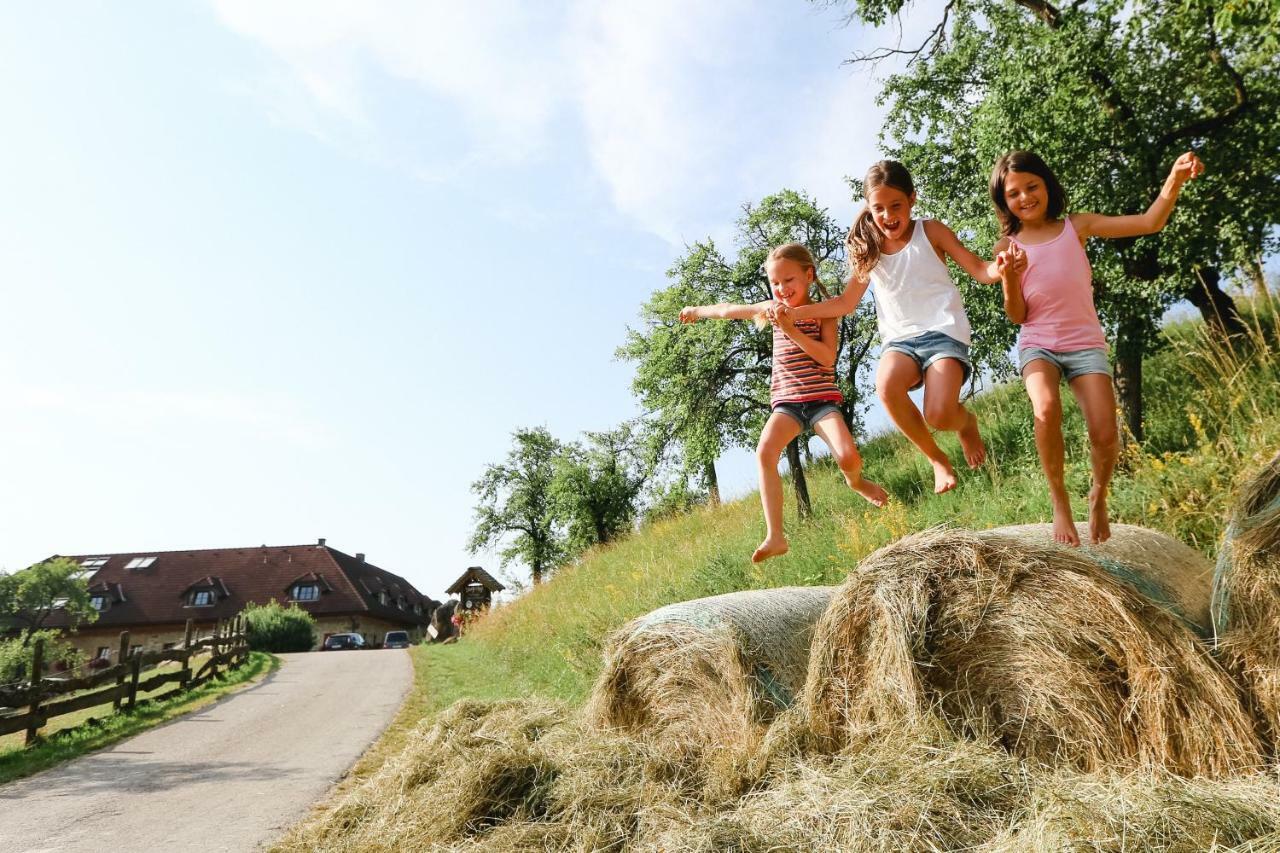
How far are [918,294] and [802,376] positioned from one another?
672 millimetres

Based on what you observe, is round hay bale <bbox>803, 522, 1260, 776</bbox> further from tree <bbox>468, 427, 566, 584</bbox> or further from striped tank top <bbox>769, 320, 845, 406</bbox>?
tree <bbox>468, 427, 566, 584</bbox>

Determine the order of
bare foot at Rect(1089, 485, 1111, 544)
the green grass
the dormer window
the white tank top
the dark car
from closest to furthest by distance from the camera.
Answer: the white tank top < bare foot at Rect(1089, 485, 1111, 544) < the green grass < the dark car < the dormer window

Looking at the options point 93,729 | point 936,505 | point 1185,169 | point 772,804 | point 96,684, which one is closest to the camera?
point 1185,169

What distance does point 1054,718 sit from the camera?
13.4ft

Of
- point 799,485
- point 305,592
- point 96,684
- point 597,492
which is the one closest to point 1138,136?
point 799,485

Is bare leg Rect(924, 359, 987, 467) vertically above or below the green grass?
above

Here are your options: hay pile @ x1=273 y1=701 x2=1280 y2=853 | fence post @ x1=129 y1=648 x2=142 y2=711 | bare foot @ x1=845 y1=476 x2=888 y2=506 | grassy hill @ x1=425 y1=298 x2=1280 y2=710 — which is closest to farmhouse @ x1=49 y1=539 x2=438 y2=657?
fence post @ x1=129 y1=648 x2=142 y2=711

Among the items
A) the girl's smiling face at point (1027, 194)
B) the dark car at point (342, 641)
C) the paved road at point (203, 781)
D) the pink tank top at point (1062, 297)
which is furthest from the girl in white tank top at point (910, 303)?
the dark car at point (342, 641)

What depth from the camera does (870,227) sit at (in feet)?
10.5

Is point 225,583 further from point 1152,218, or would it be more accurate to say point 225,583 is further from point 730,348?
point 1152,218

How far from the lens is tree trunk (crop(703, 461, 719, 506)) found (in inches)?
762

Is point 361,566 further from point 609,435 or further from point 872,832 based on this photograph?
point 872,832

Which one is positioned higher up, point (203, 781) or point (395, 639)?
point (395, 639)

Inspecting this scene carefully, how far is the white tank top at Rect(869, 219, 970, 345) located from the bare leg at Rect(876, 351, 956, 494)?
114 mm
